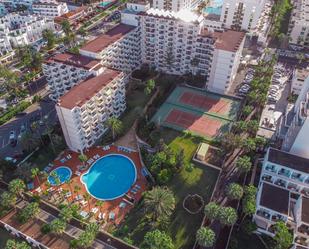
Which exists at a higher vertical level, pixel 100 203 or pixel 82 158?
pixel 82 158

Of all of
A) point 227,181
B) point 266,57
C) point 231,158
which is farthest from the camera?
point 266,57

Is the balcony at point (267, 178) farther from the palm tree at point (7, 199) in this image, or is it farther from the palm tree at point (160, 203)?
the palm tree at point (7, 199)

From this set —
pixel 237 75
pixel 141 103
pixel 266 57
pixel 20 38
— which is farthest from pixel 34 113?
pixel 266 57

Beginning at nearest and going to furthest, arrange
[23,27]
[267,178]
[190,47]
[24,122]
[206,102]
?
[267,178] < [24,122] < [206,102] < [190,47] < [23,27]

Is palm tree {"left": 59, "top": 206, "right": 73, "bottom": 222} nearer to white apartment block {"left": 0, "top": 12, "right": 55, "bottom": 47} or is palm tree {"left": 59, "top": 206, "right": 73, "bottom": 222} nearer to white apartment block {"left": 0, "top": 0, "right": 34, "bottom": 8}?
white apartment block {"left": 0, "top": 12, "right": 55, "bottom": 47}

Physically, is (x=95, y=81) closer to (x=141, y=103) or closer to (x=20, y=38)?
(x=141, y=103)

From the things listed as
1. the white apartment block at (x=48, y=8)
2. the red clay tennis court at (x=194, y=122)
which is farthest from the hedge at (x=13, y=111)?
the white apartment block at (x=48, y=8)

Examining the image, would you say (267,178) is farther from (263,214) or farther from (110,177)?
(110,177)

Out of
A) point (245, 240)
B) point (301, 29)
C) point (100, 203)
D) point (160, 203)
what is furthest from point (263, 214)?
point (301, 29)
